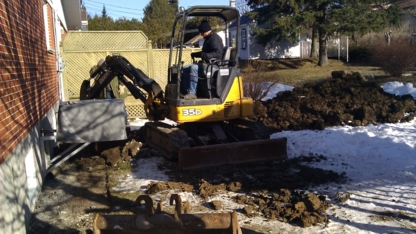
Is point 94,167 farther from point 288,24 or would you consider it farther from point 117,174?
point 288,24

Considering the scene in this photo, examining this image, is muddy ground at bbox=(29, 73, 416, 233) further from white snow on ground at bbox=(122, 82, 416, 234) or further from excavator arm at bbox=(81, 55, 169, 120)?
excavator arm at bbox=(81, 55, 169, 120)

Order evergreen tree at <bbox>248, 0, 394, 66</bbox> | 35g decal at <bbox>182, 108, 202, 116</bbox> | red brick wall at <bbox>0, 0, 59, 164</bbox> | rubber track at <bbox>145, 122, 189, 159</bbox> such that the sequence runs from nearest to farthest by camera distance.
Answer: red brick wall at <bbox>0, 0, 59, 164</bbox>, rubber track at <bbox>145, 122, 189, 159</bbox>, 35g decal at <bbox>182, 108, 202, 116</bbox>, evergreen tree at <bbox>248, 0, 394, 66</bbox>

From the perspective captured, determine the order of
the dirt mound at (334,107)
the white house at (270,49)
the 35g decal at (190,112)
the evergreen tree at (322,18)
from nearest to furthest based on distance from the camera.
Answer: the 35g decal at (190,112) → the dirt mound at (334,107) → the evergreen tree at (322,18) → the white house at (270,49)

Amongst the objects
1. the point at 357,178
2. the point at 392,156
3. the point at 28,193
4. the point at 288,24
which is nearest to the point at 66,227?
the point at 28,193

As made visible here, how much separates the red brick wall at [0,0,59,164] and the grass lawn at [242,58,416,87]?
28.8ft

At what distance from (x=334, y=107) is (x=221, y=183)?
633 cm

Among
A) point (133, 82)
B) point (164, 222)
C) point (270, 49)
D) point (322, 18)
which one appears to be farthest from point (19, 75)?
point (270, 49)

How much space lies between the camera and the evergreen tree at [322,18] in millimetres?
25531

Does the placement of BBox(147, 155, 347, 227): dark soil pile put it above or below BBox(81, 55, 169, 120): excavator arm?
below

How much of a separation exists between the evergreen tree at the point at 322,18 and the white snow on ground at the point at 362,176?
1559 centimetres

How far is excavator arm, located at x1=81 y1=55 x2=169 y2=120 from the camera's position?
8969mm

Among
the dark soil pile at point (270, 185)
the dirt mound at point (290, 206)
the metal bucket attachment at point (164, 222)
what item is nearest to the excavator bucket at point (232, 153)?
the dark soil pile at point (270, 185)

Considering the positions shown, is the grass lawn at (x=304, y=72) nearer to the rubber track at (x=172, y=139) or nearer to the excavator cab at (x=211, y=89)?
the excavator cab at (x=211, y=89)

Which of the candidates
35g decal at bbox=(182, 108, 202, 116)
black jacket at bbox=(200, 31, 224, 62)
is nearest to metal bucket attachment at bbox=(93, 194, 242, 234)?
35g decal at bbox=(182, 108, 202, 116)
